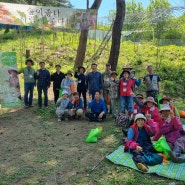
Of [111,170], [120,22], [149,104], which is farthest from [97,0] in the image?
[111,170]

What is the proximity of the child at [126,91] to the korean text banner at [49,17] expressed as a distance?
385 cm

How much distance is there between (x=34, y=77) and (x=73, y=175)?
4653 mm

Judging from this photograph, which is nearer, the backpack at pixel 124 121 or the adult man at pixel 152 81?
the backpack at pixel 124 121

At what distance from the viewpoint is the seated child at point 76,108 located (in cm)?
795

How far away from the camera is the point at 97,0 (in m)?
12.9

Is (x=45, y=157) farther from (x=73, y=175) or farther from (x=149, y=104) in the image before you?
(x=149, y=104)

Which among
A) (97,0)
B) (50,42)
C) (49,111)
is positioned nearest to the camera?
(49,111)

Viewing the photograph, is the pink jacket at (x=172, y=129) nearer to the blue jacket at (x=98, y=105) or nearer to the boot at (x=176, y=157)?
the boot at (x=176, y=157)

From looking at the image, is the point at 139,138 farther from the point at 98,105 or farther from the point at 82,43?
the point at 82,43

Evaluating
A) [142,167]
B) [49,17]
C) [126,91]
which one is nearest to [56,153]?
[142,167]

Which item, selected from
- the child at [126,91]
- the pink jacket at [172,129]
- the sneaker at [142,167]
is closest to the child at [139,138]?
the pink jacket at [172,129]

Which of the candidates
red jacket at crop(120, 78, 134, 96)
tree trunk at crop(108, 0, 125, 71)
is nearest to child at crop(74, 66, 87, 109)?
red jacket at crop(120, 78, 134, 96)

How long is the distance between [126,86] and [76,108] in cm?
146

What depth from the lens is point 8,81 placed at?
825 centimetres
